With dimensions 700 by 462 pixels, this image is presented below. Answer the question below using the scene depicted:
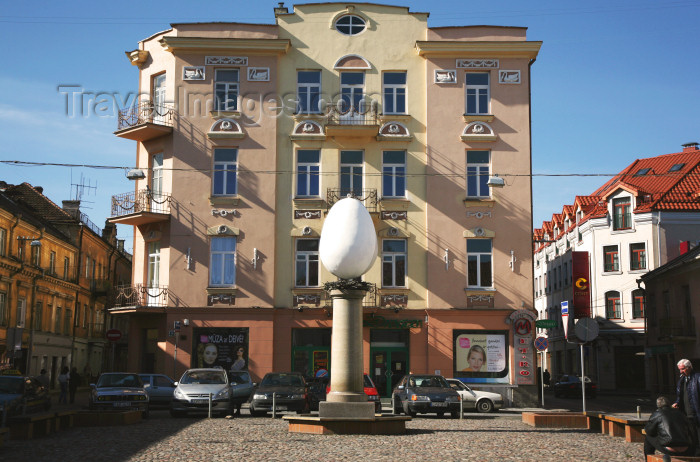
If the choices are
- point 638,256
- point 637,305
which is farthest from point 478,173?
point 637,305

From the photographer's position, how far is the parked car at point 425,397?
26.4 metres

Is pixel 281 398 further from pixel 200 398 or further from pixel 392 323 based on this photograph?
pixel 392 323

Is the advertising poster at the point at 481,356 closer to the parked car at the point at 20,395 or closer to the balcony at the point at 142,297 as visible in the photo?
the balcony at the point at 142,297

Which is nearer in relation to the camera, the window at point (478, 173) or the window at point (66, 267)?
the window at point (478, 173)

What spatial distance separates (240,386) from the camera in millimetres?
30281

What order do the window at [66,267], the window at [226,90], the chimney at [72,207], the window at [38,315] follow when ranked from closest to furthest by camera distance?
Result: the window at [226,90] → the window at [38,315] → the window at [66,267] → the chimney at [72,207]

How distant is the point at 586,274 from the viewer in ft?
175

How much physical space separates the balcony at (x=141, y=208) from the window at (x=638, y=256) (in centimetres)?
3322

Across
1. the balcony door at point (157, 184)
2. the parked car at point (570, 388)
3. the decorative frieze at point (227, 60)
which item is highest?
the decorative frieze at point (227, 60)

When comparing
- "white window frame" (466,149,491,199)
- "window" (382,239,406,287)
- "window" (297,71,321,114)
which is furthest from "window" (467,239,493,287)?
"window" (297,71,321,114)

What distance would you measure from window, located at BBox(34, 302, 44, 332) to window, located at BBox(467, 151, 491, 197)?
2916cm

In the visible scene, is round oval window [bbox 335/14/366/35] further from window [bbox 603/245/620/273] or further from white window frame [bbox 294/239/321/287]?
window [bbox 603/245/620/273]

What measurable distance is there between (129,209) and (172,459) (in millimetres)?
22559

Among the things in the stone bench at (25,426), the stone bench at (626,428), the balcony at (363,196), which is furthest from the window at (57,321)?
the stone bench at (626,428)
